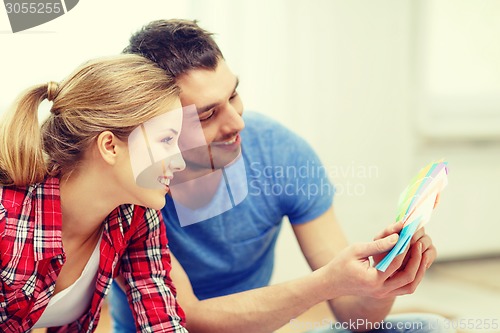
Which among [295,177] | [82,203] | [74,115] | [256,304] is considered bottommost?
[256,304]

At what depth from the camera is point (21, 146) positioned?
28.9 inches

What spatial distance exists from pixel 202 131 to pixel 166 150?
0.14 meters

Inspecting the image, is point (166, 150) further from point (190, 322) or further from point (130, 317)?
point (130, 317)

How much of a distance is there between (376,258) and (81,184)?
0.40 metres

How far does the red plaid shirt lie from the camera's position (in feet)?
2.43

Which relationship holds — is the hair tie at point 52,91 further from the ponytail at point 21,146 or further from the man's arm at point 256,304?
the man's arm at point 256,304

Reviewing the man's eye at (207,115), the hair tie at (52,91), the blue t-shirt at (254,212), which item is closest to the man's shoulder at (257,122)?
the blue t-shirt at (254,212)

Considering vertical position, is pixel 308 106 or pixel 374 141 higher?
pixel 308 106

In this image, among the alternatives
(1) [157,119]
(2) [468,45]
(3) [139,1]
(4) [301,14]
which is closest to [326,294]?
(1) [157,119]

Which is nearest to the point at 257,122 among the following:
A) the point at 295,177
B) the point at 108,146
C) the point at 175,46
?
the point at 295,177

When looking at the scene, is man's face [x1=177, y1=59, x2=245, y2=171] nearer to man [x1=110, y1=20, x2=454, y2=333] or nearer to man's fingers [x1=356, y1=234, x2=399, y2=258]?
man [x1=110, y1=20, x2=454, y2=333]

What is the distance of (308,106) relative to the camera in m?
1.39

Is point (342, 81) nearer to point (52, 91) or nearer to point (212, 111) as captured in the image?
point (212, 111)

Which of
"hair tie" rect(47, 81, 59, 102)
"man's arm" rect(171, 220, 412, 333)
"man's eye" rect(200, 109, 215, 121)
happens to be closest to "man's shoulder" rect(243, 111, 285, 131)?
"man's eye" rect(200, 109, 215, 121)
